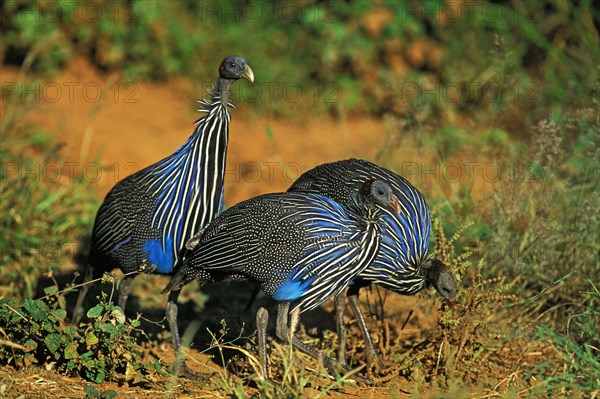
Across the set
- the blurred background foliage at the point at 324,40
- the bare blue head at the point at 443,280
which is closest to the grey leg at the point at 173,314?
the bare blue head at the point at 443,280

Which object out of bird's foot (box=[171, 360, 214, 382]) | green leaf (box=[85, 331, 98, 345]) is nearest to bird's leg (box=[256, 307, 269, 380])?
bird's foot (box=[171, 360, 214, 382])

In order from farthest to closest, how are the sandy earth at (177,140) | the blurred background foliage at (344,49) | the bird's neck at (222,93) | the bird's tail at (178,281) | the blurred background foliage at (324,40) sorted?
the blurred background foliage at (324,40), the blurred background foliage at (344,49), the sandy earth at (177,140), the bird's neck at (222,93), the bird's tail at (178,281)

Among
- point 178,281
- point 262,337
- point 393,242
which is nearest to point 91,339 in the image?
point 178,281

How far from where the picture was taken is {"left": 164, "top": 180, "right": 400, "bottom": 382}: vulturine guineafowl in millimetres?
4145

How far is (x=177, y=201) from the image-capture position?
15.3 ft

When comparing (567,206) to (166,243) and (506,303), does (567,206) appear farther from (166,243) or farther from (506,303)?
(166,243)

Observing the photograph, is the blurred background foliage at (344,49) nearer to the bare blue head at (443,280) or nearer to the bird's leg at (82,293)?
the bird's leg at (82,293)

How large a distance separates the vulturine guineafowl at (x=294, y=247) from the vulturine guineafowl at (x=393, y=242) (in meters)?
0.17

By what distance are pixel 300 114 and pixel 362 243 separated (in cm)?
440

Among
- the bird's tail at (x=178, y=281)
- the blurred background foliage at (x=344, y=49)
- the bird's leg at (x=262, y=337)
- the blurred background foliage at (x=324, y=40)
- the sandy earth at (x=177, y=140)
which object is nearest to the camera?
the bird's leg at (x=262, y=337)

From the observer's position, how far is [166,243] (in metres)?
4.65

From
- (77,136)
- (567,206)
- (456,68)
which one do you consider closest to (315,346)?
(567,206)

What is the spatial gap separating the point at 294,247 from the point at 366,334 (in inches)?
32.4

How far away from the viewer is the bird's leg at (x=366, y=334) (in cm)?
472
